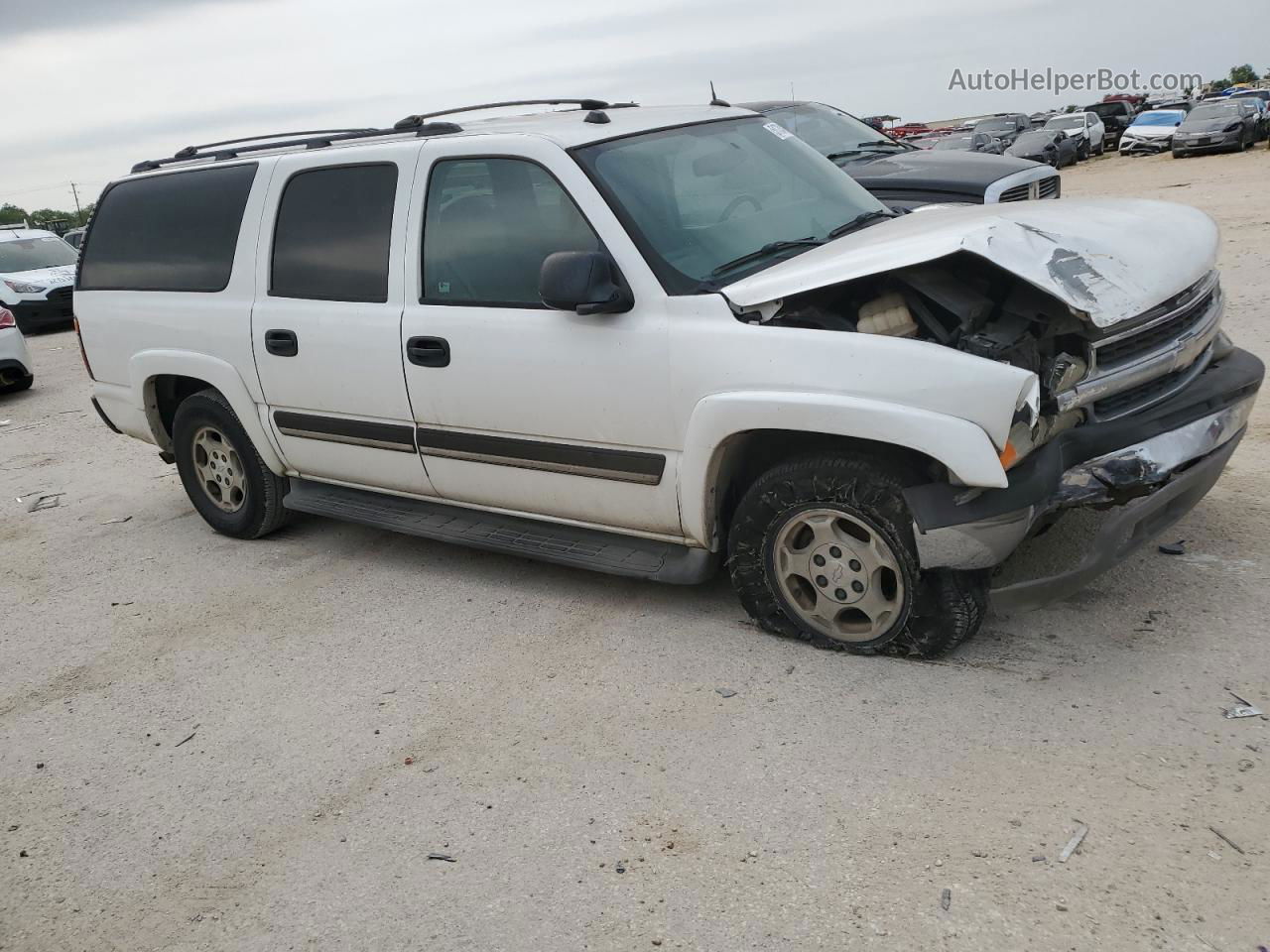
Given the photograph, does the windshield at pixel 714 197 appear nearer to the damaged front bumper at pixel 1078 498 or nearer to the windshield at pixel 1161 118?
the damaged front bumper at pixel 1078 498

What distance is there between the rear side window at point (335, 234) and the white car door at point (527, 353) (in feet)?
0.66

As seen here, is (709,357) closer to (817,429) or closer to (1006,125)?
(817,429)

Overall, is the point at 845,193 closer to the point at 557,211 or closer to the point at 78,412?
the point at 557,211

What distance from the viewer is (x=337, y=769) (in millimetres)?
3729

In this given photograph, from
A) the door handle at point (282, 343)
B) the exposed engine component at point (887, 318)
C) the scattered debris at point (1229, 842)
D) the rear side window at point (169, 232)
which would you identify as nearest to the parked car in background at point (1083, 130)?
the rear side window at point (169, 232)

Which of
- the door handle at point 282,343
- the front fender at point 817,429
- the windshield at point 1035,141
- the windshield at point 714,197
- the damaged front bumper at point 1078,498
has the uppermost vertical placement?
the windshield at point 714,197

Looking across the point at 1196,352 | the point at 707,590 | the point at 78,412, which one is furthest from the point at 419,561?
the point at 78,412

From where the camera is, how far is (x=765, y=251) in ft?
13.9

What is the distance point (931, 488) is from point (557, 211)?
5.68 feet

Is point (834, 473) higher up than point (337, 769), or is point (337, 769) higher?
point (834, 473)

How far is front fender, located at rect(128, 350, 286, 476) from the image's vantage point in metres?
5.54

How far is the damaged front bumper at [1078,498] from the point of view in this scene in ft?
11.5

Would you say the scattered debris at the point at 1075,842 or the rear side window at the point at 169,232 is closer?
the scattered debris at the point at 1075,842

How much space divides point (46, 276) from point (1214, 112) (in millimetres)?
27579
